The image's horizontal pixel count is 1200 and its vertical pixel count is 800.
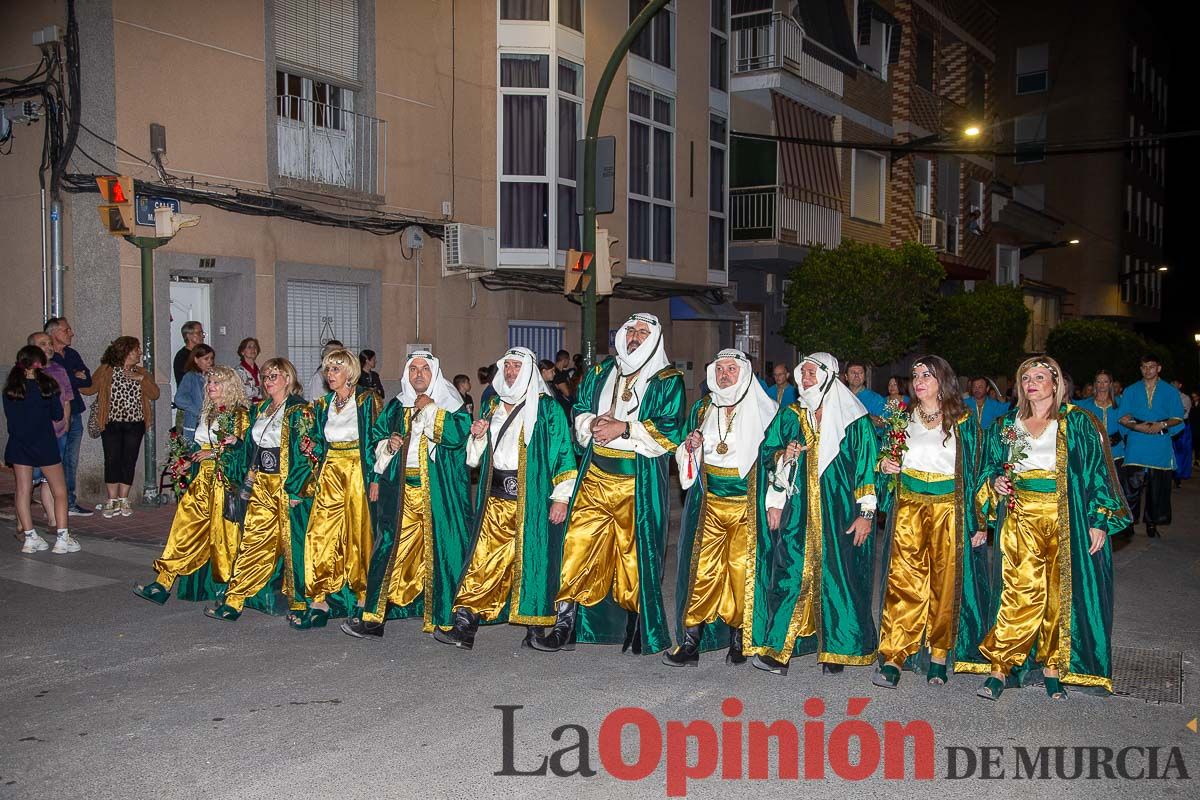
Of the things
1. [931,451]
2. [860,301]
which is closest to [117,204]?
[931,451]

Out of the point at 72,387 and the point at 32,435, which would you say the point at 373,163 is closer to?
the point at 72,387

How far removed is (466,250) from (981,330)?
48.8ft

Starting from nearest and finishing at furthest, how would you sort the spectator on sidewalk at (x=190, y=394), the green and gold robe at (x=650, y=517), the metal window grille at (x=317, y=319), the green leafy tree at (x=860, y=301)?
1. the green and gold robe at (x=650, y=517)
2. the spectator on sidewalk at (x=190, y=394)
3. the metal window grille at (x=317, y=319)
4. the green leafy tree at (x=860, y=301)

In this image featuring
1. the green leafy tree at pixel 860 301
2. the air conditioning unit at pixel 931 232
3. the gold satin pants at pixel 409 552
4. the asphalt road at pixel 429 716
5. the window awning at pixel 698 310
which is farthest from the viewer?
the air conditioning unit at pixel 931 232

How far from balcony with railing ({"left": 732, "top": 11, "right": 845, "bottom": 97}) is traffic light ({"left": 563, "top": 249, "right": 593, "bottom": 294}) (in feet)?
39.7

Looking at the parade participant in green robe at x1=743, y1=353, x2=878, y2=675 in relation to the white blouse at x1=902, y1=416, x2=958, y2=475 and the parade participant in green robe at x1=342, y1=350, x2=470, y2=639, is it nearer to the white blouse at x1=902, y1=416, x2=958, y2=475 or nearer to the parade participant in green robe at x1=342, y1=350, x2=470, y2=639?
the white blouse at x1=902, y1=416, x2=958, y2=475

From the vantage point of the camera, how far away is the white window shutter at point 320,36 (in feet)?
46.5

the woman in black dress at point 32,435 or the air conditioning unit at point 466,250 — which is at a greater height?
the air conditioning unit at point 466,250

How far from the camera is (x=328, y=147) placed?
14.8 metres

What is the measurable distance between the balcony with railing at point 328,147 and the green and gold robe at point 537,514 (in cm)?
842

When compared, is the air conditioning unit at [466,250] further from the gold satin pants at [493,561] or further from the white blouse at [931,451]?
the white blouse at [931,451]

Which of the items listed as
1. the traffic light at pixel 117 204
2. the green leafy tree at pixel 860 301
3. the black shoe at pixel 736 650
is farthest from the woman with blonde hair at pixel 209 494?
the green leafy tree at pixel 860 301

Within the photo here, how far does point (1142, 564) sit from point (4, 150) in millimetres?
13857

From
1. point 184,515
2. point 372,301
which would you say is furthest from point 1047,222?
point 184,515
